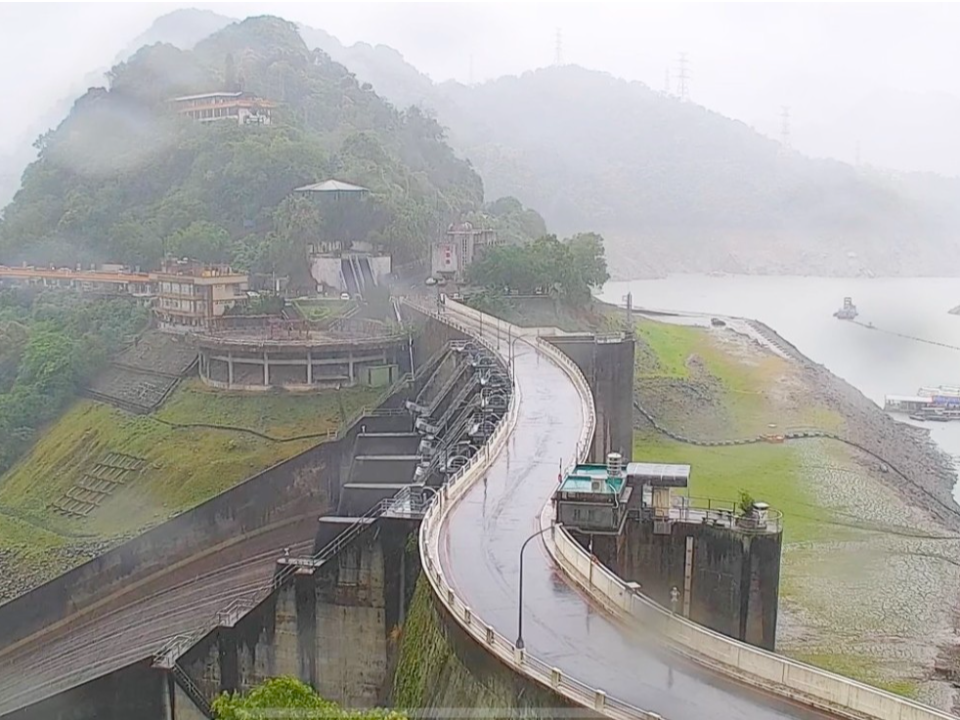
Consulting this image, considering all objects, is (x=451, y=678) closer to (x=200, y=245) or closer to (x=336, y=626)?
(x=336, y=626)

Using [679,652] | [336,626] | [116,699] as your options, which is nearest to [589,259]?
[336,626]

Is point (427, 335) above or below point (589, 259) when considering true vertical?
below

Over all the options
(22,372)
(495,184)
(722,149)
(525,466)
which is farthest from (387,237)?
(722,149)

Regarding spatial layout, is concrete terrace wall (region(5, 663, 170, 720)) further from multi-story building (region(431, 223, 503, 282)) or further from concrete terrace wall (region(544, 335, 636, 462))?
multi-story building (region(431, 223, 503, 282))

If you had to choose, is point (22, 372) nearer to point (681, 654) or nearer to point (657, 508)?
point (657, 508)

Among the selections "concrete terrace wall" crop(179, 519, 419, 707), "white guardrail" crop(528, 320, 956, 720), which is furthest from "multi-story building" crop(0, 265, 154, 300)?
"white guardrail" crop(528, 320, 956, 720)
